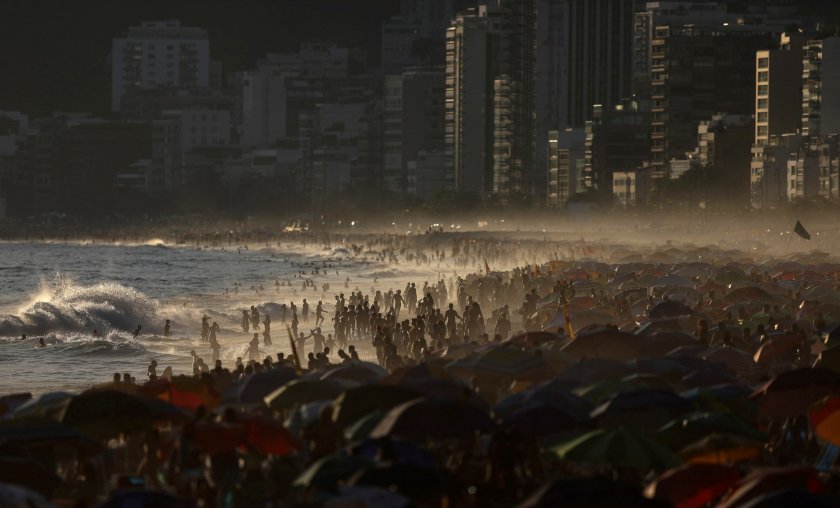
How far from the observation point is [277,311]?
58594 mm

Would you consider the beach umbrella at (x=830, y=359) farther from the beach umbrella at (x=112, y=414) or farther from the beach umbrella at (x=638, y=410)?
the beach umbrella at (x=112, y=414)

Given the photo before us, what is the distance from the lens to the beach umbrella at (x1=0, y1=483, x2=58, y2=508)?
47.1 feet

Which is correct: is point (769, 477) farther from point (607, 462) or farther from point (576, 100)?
point (576, 100)

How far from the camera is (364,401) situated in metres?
18.1

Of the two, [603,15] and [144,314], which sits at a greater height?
[603,15]

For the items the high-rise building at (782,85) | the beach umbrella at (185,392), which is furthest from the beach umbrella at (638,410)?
the high-rise building at (782,85)

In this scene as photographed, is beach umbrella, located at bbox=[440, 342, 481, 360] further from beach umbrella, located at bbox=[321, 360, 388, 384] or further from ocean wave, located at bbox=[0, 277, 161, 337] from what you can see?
ocean wave, located at bbox=[0, 277, 161, 337]

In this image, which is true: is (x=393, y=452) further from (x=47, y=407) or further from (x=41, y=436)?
(x=47, y=407)

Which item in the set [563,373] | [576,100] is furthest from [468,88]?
[563,373]

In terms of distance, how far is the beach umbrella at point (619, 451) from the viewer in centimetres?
1599

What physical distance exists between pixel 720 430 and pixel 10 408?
25.3 ft

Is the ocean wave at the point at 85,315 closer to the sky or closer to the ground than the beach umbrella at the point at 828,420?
closer to the ground

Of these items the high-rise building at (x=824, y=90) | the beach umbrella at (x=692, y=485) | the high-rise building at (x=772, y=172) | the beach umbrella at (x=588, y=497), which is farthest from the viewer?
the high-rise building at (x=824, y=90)

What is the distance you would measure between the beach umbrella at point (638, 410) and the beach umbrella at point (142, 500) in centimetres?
488
